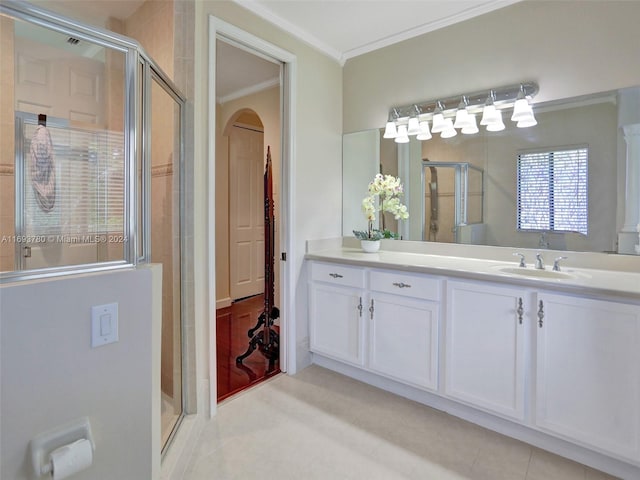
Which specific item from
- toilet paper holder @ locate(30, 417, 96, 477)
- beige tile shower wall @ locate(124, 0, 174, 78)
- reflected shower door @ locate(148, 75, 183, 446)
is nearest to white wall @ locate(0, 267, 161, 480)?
toilet paper holder @ locate(30, 417, 96, 477)

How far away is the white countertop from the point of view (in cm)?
167

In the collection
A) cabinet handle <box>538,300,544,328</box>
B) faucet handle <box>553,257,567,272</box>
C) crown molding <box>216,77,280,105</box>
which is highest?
crown molding <box>216,77,280,105</box>

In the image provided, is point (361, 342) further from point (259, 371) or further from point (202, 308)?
point (202, 308)

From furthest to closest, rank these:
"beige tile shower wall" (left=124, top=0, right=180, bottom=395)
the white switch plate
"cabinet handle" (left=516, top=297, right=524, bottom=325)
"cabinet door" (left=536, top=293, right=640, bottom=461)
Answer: "cabinet handle" (left=516, top=297, right=524, bottom=325), "beige tile shower wall" (left=124, top=0, right=180, bottom=395), "cabinet door" (left=536, top=293, right=640, bottom=461), the white switch plate

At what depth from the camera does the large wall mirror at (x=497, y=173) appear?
207cm

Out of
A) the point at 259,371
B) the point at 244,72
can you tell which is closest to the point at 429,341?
the point at 259,371

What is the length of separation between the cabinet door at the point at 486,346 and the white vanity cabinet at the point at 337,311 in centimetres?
65

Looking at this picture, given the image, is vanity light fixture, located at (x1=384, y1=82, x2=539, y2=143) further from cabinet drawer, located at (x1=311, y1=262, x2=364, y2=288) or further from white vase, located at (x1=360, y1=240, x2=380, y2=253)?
cabinet drawer, located at (x1=311, y1=262, x2=364, y2=288)

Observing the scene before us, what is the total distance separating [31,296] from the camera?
3.07ft

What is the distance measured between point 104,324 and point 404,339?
1787mm

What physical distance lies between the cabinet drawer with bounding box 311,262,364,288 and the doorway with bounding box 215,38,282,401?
671 mm

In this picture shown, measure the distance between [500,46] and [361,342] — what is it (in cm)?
226

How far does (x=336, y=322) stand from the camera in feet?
8.80

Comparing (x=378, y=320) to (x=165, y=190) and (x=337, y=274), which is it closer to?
(x=337, y=274)
